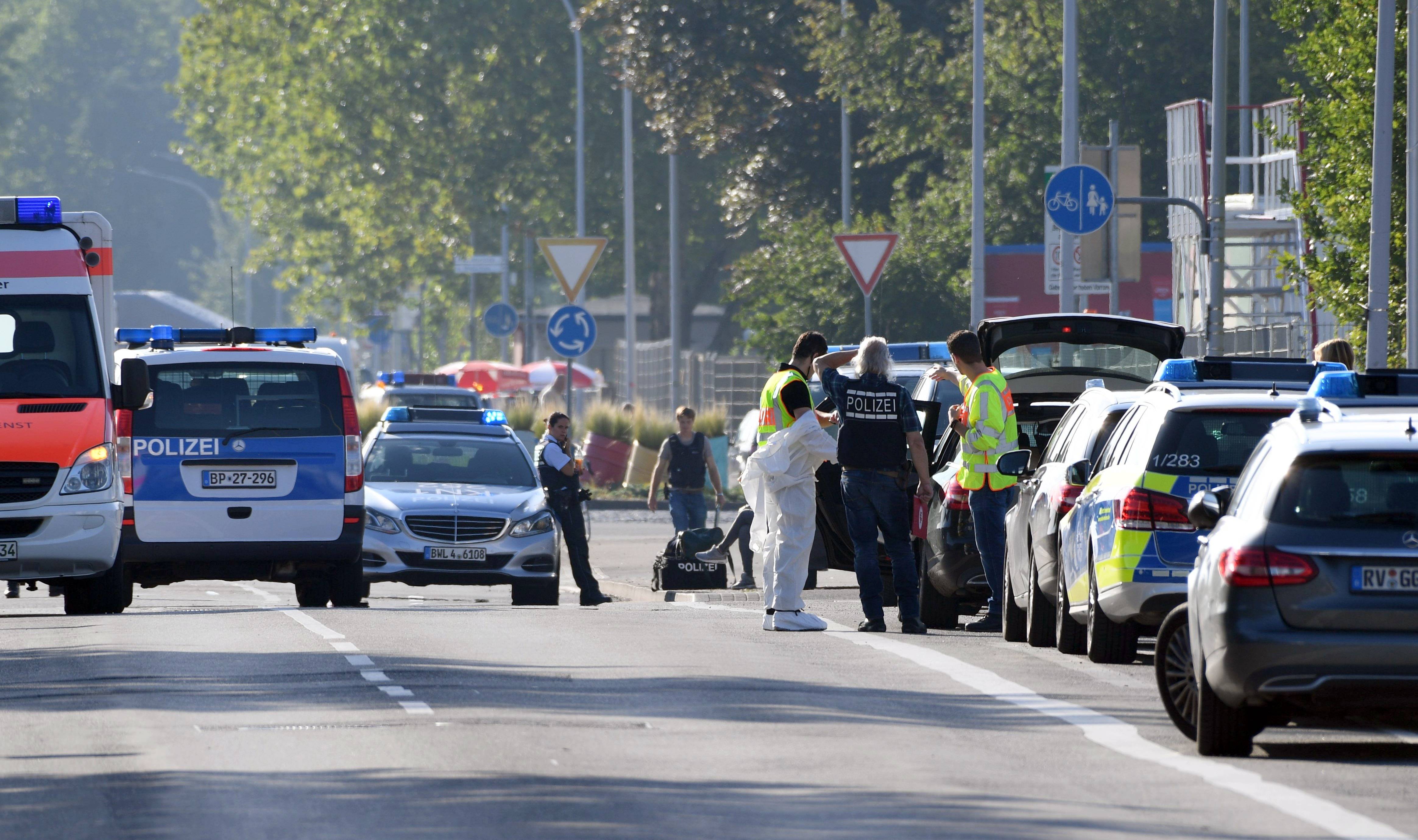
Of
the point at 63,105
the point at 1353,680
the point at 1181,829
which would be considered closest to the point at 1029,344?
the point at 1353,680

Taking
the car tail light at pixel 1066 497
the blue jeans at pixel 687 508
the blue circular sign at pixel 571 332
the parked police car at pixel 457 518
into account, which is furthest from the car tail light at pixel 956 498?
the blue circular sign at pixel 571 332

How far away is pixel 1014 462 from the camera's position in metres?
14.9

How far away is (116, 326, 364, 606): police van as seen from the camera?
18.9m

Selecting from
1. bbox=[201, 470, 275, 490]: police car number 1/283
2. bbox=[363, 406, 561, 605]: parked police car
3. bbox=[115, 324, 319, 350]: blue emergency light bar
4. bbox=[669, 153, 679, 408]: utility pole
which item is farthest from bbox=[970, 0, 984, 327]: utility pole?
bbox=[669, 153, 679, 408]: utility pole

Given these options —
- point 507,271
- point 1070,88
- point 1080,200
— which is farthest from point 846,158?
point 1080,200

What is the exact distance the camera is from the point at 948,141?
47.2 metres

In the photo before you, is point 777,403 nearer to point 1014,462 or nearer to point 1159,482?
point 1014,462

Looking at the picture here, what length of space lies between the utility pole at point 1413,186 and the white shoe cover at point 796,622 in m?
8.54

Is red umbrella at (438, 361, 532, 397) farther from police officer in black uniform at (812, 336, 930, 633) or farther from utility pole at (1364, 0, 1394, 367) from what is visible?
police officer in black uniform at (812, 336, 930, 633)

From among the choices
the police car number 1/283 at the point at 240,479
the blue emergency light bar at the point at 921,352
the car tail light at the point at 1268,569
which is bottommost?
the police car number 1/283 at the point at 240,479

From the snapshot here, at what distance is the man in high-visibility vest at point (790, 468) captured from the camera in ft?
49.1

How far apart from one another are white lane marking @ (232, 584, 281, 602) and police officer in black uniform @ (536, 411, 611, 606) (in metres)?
2.54

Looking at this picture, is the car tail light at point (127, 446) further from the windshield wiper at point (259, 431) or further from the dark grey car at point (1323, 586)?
the dark grey car at point (1323, 586)

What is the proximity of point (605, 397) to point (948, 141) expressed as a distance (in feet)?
64.6
